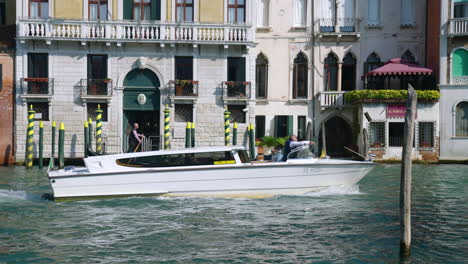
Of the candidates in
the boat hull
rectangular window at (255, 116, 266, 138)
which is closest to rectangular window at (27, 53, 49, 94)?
rectangular window at (255, 116, 266, 138)

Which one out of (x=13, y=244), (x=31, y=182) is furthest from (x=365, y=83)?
(x=13, y=244)

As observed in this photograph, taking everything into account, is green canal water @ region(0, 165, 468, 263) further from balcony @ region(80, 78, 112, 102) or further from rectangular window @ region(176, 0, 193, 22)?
rectangular window @ region(176, 0, 193, 22)

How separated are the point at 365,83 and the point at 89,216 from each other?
16191 millimetres

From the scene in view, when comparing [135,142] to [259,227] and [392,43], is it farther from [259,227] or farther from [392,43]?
[392,43]

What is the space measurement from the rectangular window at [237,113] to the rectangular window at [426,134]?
23.8 ft

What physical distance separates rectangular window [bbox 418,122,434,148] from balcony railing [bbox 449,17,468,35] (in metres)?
3.79

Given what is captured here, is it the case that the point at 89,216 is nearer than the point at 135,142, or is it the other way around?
the point at 89,216

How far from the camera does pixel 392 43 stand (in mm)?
24562

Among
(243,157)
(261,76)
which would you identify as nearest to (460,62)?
(261,76)

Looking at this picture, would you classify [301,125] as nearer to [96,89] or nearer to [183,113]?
[183,113]

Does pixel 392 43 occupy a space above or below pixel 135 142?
above

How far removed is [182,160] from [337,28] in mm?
14605

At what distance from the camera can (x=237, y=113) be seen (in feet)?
75.5

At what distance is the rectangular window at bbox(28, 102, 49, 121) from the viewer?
22016mm
